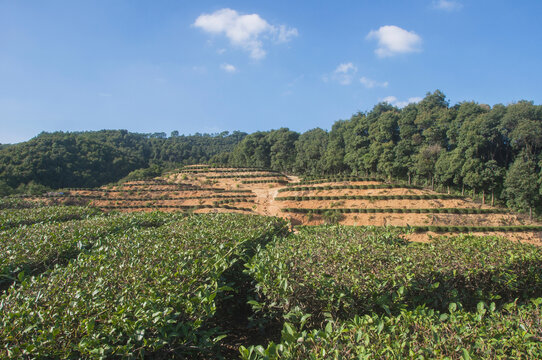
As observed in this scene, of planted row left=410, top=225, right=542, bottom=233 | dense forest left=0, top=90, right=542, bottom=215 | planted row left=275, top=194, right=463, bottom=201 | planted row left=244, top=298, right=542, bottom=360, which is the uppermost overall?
dense forest left=0, top=90, right=542, bottom=215

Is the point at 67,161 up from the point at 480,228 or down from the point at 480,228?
up

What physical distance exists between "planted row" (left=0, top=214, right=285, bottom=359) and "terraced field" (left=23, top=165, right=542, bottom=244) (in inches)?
604

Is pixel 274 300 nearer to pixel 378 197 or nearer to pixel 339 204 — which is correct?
pixel 339 204

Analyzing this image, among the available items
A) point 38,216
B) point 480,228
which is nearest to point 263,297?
point 38,216

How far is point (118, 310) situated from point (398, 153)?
40.3 meters

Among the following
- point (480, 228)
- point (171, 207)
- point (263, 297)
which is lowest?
point (171, 207)

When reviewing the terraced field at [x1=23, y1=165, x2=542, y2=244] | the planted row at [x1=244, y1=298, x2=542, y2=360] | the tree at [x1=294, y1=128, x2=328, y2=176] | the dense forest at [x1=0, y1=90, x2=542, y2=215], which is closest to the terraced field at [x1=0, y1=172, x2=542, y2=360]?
the planted row at [x1=244, y1=298, x2=542, y2=360]

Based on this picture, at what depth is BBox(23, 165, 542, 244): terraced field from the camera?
76.2 feet

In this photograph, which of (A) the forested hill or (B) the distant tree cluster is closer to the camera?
(B) the distant tree cluster

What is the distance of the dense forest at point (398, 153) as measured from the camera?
2905cm

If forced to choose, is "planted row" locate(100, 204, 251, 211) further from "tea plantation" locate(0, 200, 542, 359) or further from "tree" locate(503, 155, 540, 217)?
"tree" locate(503, 155, 540, 217)

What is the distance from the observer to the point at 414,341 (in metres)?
2.84

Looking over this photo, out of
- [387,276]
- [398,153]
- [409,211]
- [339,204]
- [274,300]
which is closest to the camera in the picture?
[274,300]

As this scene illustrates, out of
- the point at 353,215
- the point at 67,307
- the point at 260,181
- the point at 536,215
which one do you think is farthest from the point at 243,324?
the point at 260,181
